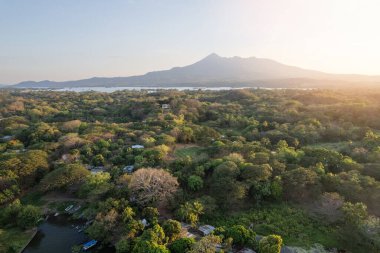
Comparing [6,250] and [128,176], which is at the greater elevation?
[128,176]

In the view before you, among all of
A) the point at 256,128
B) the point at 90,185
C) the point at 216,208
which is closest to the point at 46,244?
the point at 90,185

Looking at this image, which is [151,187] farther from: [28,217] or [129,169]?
[28,217]

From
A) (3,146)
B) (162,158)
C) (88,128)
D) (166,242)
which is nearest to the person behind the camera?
(166,242)

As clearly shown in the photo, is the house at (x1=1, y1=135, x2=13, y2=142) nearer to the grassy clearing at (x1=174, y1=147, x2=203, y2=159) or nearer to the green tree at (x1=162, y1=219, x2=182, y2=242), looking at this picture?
the grassy clearing at (x1=174, y1=147, x2=203, y2=159)

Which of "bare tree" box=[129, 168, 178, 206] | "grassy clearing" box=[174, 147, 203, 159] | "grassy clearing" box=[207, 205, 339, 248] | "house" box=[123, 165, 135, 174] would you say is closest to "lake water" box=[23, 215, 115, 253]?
"bare tree" box=[129, 168, 178, 206]

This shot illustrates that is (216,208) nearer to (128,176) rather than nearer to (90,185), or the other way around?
(128,176)

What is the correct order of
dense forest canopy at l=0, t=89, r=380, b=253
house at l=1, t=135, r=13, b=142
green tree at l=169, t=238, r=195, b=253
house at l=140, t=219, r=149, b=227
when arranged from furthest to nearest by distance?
house at l=1, t=135, r=13, b=142 → house at l=140, t=219, r=149, b=227 → dense forest canopy at l=0, t=89, r=380, b=253 → green tree at l=169, t=238, r=195, b=253

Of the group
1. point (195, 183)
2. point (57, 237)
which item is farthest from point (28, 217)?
point (195, 183)
